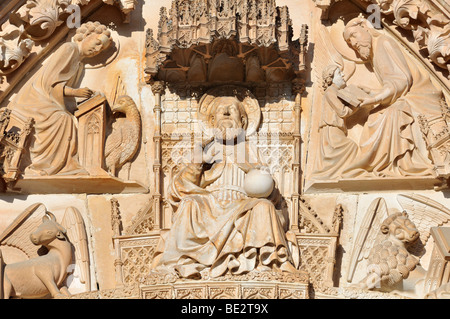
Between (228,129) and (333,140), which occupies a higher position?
(228,129)

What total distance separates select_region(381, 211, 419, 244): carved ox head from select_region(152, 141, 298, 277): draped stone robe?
1150mm

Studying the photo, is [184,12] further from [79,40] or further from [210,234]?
[210,234]

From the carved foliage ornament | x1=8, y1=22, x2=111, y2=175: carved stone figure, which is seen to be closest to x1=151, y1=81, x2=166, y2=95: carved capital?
x1=8, y1=22, x2=111, y2=175: carved stone figure

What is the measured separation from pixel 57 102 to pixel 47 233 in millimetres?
1890

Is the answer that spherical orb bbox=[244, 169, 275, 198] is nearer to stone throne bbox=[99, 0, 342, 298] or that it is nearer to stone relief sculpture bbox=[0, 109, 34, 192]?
stone throne bbox=[99, 0, 342, 298]

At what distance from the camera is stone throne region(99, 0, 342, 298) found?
1661 centimetres

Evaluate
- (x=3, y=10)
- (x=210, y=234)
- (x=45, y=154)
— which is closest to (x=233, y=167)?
(x=210, y=234)

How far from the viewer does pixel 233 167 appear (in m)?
17.8

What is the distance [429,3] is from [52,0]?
4755 mm

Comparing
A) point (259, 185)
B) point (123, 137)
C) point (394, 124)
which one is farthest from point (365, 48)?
point (123, 137)

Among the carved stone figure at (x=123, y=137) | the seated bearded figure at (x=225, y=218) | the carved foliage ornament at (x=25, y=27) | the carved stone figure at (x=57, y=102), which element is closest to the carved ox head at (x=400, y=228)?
the seated bearded figure at (x=225, y=218)

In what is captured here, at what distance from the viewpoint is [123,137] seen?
1812 centimetres

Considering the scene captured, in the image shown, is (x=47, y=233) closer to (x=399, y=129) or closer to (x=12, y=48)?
(x=12, y=48)

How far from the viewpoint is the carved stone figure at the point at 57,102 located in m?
17.7
